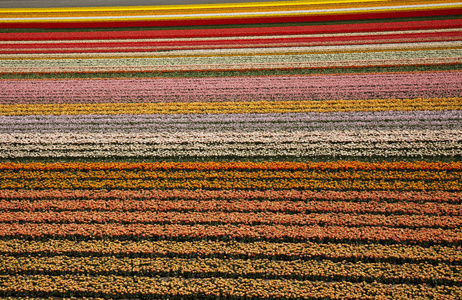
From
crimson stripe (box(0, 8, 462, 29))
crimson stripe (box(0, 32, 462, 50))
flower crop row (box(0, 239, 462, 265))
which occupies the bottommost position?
flower crop row (box(0, 239, 462, 265))

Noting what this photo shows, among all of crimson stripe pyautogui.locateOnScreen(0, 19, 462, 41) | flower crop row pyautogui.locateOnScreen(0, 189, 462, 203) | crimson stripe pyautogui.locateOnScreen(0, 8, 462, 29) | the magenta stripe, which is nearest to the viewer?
flower crop row pyautogui.locateOnScreen(0, 189, 462, 203)

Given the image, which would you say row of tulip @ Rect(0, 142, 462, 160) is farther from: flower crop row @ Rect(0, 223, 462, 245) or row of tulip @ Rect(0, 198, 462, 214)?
flower crop row @ Rect(0, 223, 462, 245)

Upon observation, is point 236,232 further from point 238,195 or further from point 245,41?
point 245,41

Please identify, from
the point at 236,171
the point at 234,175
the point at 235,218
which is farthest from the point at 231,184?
the point at 235,218

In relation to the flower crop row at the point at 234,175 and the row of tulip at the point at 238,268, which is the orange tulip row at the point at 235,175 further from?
the row of tulip at the point at 238,268

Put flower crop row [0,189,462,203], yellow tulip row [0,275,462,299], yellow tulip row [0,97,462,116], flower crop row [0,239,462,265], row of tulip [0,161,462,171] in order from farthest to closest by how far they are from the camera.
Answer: yellow tulip row [0,97,462,116] < row of tulip [0,161,462,171] < flower crop row [0,189,462,203] < flower crop row [0,239,462,265] < yellow tulip row [0,275,462,299]

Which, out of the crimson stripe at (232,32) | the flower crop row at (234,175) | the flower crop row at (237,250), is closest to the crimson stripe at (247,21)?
the crimson stripe at (232,32)

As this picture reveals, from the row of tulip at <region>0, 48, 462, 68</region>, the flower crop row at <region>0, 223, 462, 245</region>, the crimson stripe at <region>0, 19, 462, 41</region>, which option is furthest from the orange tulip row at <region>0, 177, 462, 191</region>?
the crimson stripe at <region>0, 19, 462, 41</region>

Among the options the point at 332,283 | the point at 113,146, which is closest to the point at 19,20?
the point at 113,146
